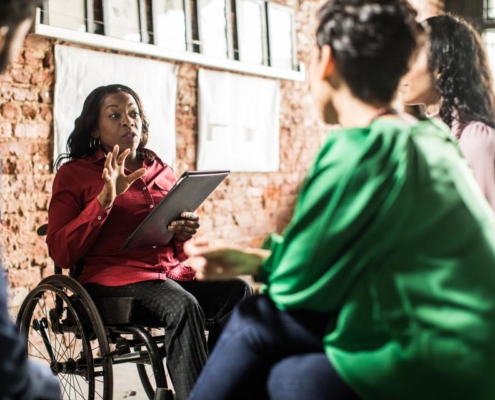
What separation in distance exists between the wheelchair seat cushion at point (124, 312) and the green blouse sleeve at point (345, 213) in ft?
3.78

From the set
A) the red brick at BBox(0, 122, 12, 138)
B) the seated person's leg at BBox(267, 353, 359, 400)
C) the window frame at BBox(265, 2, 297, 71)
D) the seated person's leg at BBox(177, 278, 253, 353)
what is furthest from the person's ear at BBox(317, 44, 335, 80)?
the window frame at BBox(265, 2, 297, 71)

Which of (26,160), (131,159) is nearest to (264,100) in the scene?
(26,160)

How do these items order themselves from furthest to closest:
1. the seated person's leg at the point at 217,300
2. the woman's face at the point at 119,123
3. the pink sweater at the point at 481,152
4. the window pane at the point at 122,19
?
the window pane at the point at 122,19 → the woman's face at the point at 119,123 → the seated person's leg at the point at 217,300 → the pink sweater at the point at 481,152

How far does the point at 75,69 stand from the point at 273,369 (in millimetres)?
2632

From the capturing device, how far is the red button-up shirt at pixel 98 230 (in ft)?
7.50

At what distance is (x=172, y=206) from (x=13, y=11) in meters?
1.30

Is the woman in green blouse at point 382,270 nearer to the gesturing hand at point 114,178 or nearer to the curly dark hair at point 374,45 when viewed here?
the curly dark hair at point 374,45

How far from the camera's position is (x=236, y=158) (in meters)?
4.65

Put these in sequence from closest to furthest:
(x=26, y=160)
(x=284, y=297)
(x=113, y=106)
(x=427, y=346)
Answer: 1. (x=427, y=346)
2. (x=284, y=297)
3. (x=113, y=106)
4. (x=26, y=160)

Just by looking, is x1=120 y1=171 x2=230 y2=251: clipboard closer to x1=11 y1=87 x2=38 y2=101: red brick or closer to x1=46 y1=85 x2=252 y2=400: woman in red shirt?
x1=46 y1=85 x2=252 y2=400: woman in red shirt

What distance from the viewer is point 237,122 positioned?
4.68 meters

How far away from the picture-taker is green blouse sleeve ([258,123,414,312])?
1135 millimetres

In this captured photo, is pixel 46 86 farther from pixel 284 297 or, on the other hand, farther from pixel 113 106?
pixel 284 297

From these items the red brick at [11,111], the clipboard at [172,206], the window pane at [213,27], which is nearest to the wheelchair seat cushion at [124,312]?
the clipboard at [172,206]
